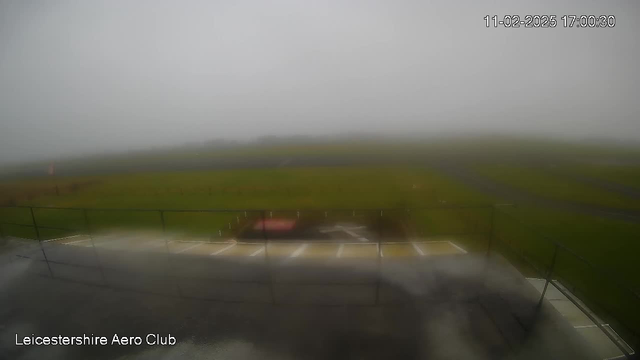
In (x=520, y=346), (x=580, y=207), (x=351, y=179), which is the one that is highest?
(x=520, y=346)

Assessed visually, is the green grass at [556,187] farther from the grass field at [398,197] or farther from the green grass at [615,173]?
the green grass at [615,173]

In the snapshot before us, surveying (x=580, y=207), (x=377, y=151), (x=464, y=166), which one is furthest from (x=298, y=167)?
(x=580, y=207)

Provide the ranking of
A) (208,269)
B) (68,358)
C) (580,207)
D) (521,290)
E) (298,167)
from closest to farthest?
(68,358) → (521,290) → (208,269) → (580,207) → (298,167)

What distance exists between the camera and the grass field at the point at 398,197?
1795cm

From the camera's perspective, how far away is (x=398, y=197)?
31766mm

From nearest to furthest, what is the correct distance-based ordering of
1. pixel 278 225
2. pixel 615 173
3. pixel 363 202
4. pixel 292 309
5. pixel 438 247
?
pixel 292 309 < pixel 438 247 < pixel 278 225 < pixel 615 173 < pixel 363 202

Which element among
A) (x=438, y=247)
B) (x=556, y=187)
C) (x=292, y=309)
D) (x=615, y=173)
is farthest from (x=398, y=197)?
(x=292, y=309)

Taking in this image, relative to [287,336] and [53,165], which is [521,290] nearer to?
[287,336]

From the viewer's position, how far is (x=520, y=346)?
2369 mm

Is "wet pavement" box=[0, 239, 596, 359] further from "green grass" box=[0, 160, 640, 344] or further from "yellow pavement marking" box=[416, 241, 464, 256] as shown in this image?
"green grass" box=[0, 160, 640, 344]

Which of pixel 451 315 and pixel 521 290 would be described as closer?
pixel 451 315

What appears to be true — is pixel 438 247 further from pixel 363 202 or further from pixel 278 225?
pixel 363 202

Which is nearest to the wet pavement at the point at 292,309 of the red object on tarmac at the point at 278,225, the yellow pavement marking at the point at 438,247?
the yellow pavement marking at the point at 438,247

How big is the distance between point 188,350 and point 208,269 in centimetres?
145
